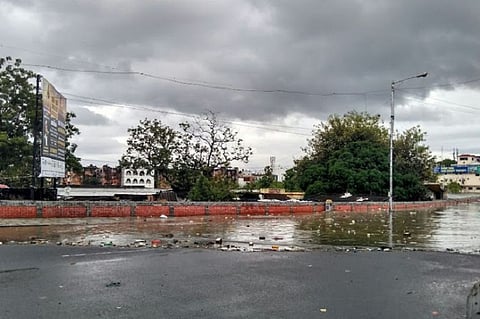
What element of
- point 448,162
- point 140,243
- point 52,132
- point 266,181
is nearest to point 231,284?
point 140,243

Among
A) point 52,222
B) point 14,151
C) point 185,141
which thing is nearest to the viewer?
point 52,222

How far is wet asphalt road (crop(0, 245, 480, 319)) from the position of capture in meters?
6.84

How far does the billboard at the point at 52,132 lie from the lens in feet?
87.5

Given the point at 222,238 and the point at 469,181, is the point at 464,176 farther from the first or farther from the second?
the point at 222,238

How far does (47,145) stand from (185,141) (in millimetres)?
22582

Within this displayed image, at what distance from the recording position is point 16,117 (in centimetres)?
4284

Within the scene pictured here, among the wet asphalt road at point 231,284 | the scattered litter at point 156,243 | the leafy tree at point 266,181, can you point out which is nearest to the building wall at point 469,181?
the leafy tree at point 266,181

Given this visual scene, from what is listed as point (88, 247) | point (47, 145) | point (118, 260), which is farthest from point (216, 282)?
point (47, 145)

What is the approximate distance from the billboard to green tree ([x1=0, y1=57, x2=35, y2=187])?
13.0m

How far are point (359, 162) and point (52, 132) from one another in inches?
1379

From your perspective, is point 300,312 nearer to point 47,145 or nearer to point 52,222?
point 52,222

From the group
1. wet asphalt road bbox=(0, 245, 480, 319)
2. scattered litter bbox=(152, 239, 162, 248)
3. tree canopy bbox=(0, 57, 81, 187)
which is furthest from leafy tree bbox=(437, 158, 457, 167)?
wet asphalt road bbox=(0, 245, 480, 319)

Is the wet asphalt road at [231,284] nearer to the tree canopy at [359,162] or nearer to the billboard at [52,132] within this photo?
the billboard at [52,132]

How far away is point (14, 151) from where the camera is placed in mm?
41000
